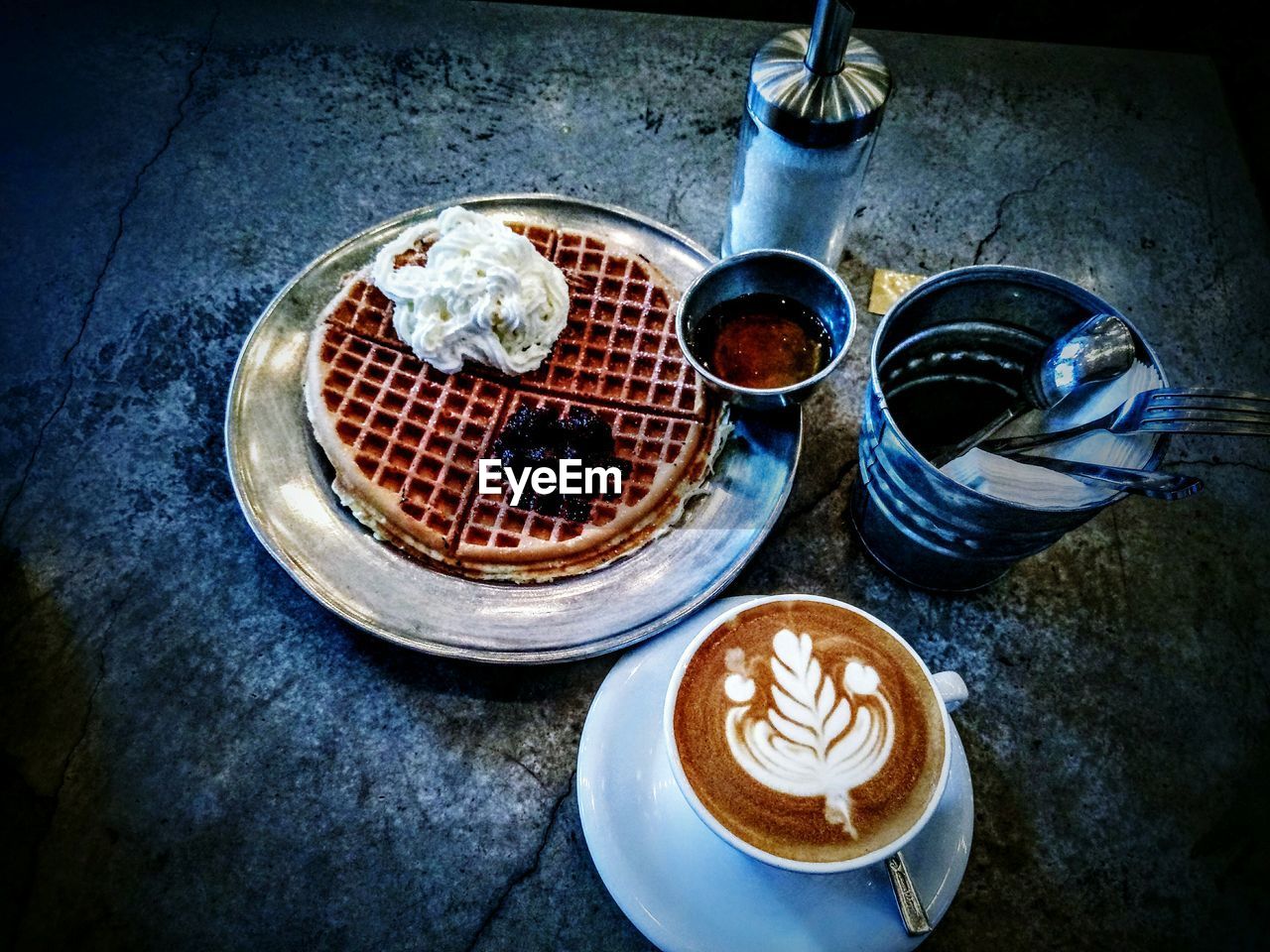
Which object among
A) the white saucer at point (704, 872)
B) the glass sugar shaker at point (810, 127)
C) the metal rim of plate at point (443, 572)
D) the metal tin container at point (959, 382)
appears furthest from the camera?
the glass sugar shaker at point (810, 127)

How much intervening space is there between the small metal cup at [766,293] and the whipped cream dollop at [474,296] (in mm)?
355

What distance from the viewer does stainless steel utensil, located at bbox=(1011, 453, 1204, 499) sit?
130 cm

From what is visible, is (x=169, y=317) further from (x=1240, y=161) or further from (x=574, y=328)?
(x=1240, y=161)

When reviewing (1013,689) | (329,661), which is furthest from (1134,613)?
(329,661)

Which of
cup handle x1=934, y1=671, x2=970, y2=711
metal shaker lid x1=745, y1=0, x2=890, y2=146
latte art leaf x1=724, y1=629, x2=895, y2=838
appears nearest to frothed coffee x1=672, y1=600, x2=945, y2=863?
latte art leaf x1=724, y1=629, x2=895, y2=838

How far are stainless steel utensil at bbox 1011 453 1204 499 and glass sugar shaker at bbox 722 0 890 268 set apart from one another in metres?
0.79

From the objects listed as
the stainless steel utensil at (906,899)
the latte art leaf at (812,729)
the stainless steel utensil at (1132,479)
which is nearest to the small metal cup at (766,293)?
the stainless steel utensil at (1132,479)

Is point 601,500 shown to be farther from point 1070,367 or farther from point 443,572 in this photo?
point 1070,367

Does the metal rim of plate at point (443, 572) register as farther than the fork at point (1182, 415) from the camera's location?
Yes

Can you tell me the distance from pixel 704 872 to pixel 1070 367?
1170 millimetres

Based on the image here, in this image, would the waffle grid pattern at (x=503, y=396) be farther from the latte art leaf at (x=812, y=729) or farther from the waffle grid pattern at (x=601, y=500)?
the latte art leaf at (x=812, y=729)

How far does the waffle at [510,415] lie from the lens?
1.71m

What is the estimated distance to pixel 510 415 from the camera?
6.18ft

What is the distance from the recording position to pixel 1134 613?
6.07ft
